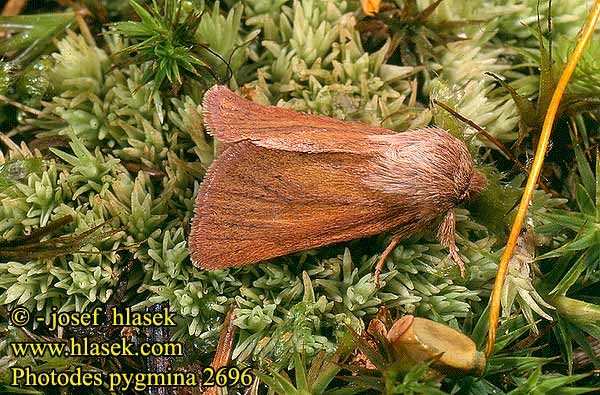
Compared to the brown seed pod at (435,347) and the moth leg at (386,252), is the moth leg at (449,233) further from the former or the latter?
the brown seed pod at (435,347)

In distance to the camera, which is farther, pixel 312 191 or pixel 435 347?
pixel 312 191


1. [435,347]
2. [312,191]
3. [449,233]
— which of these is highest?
[312,191]

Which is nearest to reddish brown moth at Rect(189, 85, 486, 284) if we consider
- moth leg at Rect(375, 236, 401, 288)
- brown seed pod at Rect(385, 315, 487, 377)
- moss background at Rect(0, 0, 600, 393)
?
moth leg at Rect(375, 236, 401, 288)

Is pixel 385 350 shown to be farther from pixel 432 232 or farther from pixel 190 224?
pixel 190 224

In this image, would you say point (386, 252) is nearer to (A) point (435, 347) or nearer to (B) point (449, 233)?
(B) point (449, 233)

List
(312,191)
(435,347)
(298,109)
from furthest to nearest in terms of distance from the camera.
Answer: (298,109)
(312,191)
(435,347)

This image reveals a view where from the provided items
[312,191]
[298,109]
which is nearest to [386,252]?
[312,191]

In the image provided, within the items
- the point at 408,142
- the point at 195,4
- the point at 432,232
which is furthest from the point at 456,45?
the point at 195,4
